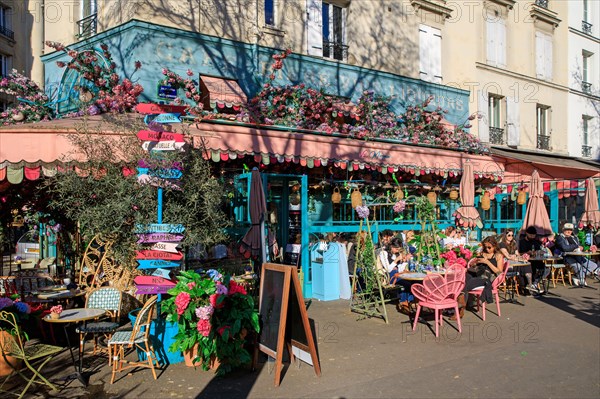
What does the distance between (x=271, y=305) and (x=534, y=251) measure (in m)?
7.92

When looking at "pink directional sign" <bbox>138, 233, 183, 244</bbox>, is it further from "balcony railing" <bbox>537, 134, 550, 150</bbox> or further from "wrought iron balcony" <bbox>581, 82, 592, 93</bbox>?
"wrought iron balcony" <bbox>581, 82, 592, 93</bbox>

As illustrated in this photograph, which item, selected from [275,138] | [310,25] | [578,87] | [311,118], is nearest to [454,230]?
[311,118]

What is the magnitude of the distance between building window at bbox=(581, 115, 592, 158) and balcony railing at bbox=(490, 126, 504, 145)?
20.4ft

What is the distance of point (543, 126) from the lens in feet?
70.5

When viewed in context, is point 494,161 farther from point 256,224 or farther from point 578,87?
point 578,87

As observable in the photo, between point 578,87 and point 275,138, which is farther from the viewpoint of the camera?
point 578,87

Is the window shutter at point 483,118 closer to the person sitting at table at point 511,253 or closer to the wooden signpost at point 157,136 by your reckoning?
the person sitting at table at point 511,253

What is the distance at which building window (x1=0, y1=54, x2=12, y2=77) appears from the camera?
27.2 m

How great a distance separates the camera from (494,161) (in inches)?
567

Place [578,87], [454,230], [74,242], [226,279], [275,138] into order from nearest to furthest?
[226,279]
[275,138]
[74,242]
[454,230]
[578,87]

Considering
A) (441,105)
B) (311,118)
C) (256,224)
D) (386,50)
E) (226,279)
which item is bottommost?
(226,279)

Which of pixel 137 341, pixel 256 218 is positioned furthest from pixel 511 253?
pixel 137 341

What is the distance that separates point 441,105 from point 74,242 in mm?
12133

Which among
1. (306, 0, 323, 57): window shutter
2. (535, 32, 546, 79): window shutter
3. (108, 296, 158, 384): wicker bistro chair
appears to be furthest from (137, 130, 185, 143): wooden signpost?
(535, 32, 546, 79): window shutter
